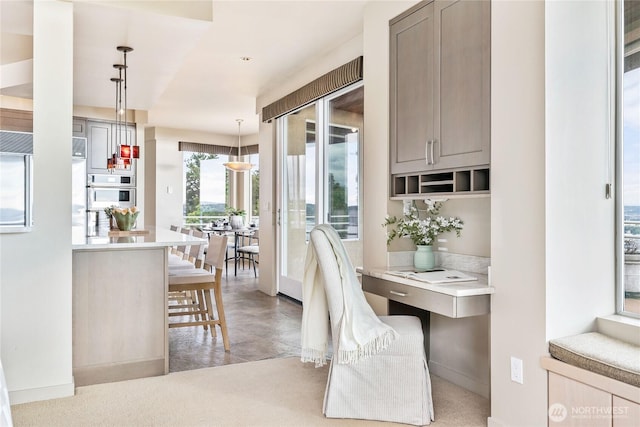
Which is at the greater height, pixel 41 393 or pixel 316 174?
pixel 316 174

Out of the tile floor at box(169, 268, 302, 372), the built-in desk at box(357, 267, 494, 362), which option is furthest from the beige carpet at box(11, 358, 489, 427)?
the built-in desk at box(357, 267, 494, 362)

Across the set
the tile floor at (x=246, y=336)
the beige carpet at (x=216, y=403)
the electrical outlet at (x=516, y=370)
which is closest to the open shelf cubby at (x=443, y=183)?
the electrical outlet at (x=516, y=370)

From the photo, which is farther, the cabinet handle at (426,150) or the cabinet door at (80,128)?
the cabinet door at (80,128)

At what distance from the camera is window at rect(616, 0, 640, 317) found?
2.12 meters

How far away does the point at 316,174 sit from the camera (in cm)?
504

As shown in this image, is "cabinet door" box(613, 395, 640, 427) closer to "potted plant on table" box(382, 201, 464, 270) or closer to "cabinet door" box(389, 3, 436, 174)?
"potted plant on table" box(382, 201, 464, 270)

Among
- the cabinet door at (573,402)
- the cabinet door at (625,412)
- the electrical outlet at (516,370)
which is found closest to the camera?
the cabinet door at (625,412)

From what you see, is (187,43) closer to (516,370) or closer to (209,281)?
(209,281)

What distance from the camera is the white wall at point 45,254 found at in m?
2.70

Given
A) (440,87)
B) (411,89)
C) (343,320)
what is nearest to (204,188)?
(411,89)

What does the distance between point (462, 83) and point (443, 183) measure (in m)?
0.56

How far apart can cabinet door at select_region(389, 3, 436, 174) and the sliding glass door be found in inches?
44.1

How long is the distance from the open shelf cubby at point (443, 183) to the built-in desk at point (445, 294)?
50cm

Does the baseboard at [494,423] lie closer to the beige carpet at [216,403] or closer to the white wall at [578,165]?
the beige carpet at [216,403]
